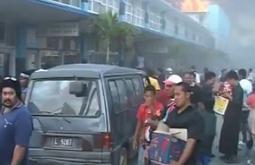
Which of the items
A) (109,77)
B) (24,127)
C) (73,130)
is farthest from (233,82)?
(24,127)

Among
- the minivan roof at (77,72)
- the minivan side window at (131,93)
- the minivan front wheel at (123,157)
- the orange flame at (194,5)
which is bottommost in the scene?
the minivan front wheel at (123,157)

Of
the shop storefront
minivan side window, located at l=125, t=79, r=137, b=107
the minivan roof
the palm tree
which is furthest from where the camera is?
the palm tree

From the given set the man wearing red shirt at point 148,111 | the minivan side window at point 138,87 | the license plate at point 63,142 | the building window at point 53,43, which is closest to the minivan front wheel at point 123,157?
the man wearing red shirt at point 148,111

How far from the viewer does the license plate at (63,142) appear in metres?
7.06

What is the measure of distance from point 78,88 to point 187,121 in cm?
263

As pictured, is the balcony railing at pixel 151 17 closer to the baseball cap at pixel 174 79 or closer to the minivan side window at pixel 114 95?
the minivan side window at pixel 114 95

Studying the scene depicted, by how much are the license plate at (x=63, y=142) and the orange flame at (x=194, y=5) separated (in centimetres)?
6651

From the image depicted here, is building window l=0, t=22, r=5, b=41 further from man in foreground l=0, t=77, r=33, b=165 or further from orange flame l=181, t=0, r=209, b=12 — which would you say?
orange flame l=181, t=0, r=209, b=12

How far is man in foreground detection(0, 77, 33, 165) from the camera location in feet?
15.4

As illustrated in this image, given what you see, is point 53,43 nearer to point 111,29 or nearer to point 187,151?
point 111,29

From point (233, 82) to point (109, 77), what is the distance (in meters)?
2.80

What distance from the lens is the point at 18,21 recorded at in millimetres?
17969

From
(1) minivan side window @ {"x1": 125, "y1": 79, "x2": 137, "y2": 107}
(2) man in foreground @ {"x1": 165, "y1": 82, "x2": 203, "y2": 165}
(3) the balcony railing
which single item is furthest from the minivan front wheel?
(3) the balcony railing

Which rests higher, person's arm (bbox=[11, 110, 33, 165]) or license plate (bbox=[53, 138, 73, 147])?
person's arm (bbox=[11, 110, 33, 165])
